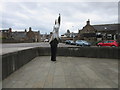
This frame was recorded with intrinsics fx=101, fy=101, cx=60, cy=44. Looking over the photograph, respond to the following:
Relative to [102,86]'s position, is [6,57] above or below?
above

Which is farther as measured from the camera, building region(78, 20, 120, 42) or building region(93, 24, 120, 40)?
building region(78, 20, 120, 42)

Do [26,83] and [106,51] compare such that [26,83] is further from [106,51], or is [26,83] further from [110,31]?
[110,31]

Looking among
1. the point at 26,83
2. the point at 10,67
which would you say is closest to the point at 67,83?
the point at 26,83

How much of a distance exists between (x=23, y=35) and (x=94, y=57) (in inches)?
2811

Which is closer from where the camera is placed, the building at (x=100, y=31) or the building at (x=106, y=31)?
the building at (x=106, y=31)

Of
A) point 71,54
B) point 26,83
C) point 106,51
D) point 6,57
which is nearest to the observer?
point 26,83

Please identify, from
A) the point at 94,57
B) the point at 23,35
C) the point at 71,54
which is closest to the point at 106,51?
the point at 94,57

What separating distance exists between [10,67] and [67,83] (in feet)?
8.59

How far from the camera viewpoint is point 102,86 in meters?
3.33

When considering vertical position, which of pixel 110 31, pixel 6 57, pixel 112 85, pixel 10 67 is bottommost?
pixel 112 85

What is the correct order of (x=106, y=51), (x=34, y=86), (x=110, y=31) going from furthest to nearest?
(x=110, y=31) → (x=106, y=51) → (x=34, y=86)

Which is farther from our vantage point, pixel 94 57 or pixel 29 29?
pixel 29 29

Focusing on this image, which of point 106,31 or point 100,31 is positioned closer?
point 106,31

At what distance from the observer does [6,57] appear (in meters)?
4.15
